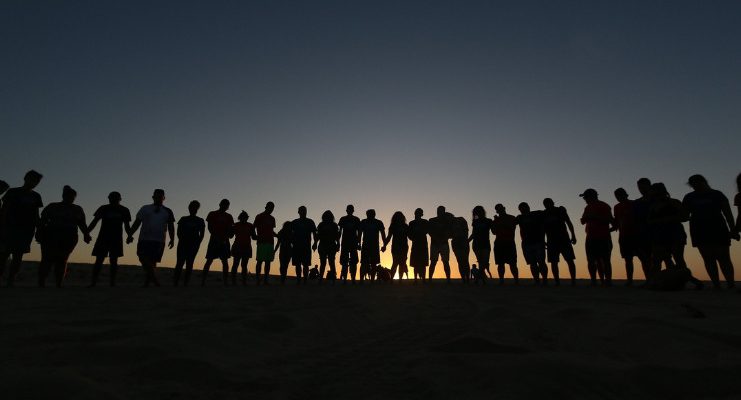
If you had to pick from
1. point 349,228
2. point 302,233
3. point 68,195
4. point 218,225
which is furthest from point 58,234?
point 349,228

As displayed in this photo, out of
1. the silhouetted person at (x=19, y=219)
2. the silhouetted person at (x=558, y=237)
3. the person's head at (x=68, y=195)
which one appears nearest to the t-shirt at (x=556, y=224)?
the silhouetted person at (x=558, y=237)

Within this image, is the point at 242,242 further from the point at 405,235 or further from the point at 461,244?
the point at 461,244

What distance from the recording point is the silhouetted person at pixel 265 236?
10148 mm

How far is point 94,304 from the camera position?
14.0 feet

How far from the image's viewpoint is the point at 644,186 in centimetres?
760

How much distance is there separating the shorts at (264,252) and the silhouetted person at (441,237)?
362 centimetres

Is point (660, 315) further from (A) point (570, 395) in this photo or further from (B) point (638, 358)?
(A) point (570, 395)

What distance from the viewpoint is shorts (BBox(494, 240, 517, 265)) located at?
30.7 ft

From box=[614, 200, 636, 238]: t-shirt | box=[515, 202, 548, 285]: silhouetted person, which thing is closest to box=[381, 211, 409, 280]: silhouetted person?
box=[515, 202, 548, 285]: silhouetted person

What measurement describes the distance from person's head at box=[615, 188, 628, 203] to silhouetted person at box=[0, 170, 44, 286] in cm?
978

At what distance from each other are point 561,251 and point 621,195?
1.44 meters

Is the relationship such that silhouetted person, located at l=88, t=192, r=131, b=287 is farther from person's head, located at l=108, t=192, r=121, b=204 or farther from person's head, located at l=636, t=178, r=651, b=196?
person's head, located at l=636, t=178, r=651, b=196

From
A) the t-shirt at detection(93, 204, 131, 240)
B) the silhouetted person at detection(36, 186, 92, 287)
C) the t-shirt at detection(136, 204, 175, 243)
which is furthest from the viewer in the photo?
the t-shirt at detection(136, 204, 175, 243)

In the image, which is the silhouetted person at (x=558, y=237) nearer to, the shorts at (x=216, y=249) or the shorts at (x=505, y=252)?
the shorts at (x=505, y=252)
